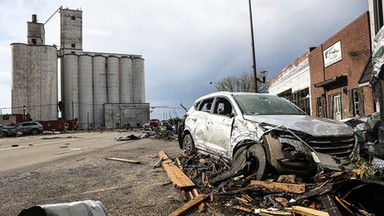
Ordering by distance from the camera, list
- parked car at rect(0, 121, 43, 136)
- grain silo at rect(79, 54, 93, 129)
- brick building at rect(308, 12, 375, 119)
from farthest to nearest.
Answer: grain silo at rect(79, 54, 93, 129), parked car at rect(0, 121, 43, 136), brick building at rect(308, 12, 375, 119)

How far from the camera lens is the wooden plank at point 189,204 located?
433 cm

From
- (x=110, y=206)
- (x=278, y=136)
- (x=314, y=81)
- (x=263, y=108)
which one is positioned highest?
(x=314, y=81)

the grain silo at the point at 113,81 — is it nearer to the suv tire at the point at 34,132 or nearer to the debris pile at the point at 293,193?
the suv tire at the point at 34,132

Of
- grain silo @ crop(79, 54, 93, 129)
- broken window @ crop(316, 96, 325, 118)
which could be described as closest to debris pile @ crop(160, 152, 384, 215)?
broken window @ crop(316, 96, 325, 118)

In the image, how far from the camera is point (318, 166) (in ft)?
16.4

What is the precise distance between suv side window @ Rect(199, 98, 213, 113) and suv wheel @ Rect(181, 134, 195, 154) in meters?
0.90

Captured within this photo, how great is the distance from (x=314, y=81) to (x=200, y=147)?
14.9m

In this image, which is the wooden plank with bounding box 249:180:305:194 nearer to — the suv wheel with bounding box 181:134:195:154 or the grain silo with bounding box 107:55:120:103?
the suv wheel with bounding box 181:134:195:154

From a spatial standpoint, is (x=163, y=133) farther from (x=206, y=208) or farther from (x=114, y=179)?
(x=206, y=208)

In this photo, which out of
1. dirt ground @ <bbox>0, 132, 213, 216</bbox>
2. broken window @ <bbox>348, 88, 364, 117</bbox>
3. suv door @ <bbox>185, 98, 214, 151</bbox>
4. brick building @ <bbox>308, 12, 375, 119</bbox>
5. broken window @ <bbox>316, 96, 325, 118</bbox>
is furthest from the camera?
broken window @ <bbox>316, 96, 325, 118</bbox>

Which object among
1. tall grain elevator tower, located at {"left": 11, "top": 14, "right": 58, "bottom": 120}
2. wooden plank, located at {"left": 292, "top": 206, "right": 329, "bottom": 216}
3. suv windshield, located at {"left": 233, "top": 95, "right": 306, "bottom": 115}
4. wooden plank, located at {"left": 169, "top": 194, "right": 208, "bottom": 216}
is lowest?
wooden plank, located at {"left": 169, "top": 194, "right": 208, "bottom": 216}

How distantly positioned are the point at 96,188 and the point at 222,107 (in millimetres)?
3381

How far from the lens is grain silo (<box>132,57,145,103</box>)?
68.1 meters

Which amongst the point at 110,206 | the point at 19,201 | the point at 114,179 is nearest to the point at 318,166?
the point at 110,206
